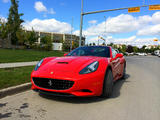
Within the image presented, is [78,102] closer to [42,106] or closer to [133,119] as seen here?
[42,106]

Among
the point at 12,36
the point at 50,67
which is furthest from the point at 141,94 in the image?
the point at 12,36

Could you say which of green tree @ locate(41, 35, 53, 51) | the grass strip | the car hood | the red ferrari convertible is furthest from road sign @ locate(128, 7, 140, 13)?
green tree @ locate(41, 35, 53, 51)

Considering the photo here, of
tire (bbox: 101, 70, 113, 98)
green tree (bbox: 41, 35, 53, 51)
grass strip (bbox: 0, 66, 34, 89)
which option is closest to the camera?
tire (bbox: 101, 70, 113, 98)

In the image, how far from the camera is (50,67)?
10.5 feet

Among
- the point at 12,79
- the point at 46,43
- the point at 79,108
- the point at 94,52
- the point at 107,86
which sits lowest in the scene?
the point at 79,108

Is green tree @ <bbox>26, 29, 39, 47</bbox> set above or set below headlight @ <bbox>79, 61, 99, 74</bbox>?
above

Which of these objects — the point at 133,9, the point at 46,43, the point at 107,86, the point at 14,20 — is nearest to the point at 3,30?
the point at 14,20

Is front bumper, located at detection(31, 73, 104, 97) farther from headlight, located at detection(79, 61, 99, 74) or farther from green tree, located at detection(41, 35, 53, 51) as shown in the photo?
green tree, located at detection(41, 35, 53, 51)

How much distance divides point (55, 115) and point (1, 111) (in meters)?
0.92

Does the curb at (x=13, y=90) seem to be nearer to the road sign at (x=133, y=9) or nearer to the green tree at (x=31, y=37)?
the road sign at (x=133, y=9)

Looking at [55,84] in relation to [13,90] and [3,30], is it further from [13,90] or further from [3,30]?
[3,30]

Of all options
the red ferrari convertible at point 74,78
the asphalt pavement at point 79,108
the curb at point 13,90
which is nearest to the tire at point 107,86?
the red ferrari convertible at point 74,78

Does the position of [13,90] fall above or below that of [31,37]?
below

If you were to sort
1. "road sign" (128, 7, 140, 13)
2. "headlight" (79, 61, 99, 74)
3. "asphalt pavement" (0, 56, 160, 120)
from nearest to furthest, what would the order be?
"asphalt pavement" (0, 56, 160, 120)
"headlight" (79, 61, 99, 74)
"road sign" (128, 7, 140, 13)
